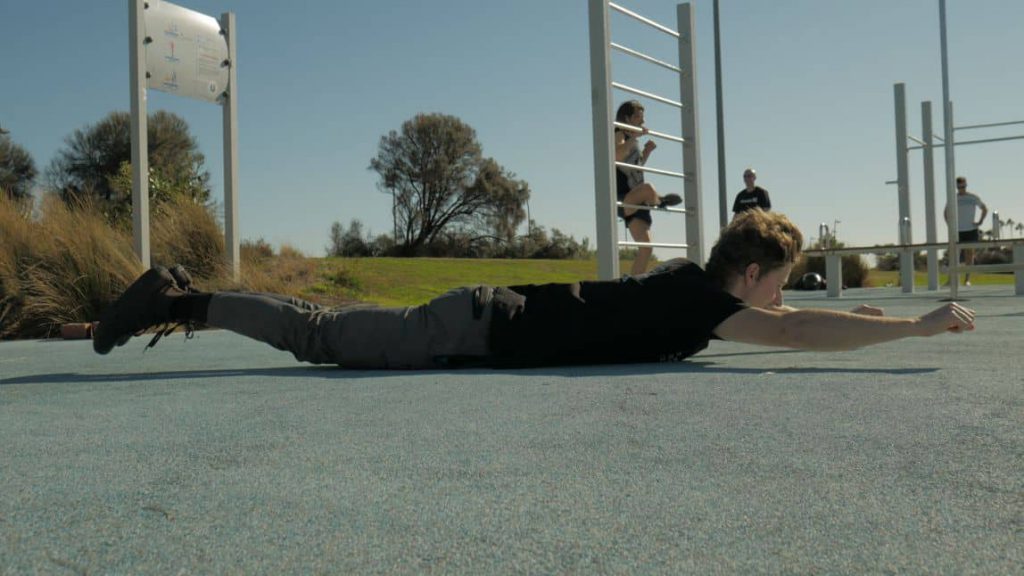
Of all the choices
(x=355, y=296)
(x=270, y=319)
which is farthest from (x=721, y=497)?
(x=355, y=296)

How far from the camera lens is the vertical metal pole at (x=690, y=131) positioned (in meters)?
6.81

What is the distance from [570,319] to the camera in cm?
272

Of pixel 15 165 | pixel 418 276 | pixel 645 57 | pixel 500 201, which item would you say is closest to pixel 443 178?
pixel 500 201

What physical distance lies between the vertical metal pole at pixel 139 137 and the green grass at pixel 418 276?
71.5 inches

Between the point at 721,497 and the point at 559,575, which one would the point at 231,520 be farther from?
the point at 721,497

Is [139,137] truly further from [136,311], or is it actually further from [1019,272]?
[1019,272]

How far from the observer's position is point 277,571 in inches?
37.4

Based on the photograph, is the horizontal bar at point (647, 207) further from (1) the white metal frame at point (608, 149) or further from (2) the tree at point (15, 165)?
(2) the tree at point (15, 165)

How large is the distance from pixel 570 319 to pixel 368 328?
0.70m

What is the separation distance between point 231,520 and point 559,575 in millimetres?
464

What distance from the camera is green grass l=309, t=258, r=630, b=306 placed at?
932 centimetres

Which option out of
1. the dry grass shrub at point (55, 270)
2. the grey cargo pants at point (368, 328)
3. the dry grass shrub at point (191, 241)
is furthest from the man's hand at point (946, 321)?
the dry grass shrub at point (191, 241)

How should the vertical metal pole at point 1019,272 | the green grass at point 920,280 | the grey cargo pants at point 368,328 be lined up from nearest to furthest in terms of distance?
the grey cargo pants at point 368,328
the vertical metal pole at point 1019,272
the green grass at point 920,280

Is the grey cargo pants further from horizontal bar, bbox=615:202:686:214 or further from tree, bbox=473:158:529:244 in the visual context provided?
tree, bbox=473:158:529:244
